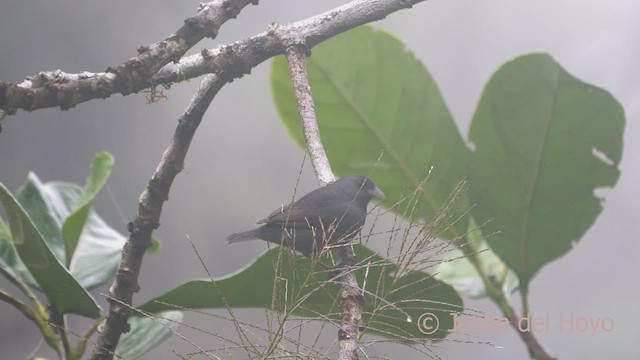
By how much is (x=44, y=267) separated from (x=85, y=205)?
0.15 metres

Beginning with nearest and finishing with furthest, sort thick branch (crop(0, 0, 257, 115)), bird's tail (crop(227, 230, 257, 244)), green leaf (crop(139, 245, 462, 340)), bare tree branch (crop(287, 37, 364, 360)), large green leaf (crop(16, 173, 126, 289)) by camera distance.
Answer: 1. thick branch (crop(0, 0, 257, 115))
2. bare tree branch (crop(287, 37, 364, 360))
3. green leaf (crop(139, 245, 462, 340))
4. bird's tail (crop(227, 230, 257, 244))
5. large green leaf (crop(16, 173, 126, 289))

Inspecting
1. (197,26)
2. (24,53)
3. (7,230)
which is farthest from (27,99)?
(24,53)

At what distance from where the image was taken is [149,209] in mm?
763

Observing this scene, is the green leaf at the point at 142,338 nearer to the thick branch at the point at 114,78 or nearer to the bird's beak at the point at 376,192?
the bird's beak at the point at 376,192

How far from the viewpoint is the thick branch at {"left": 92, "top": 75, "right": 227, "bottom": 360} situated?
74 cm

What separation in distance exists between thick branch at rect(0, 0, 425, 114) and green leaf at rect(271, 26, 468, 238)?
0.24m

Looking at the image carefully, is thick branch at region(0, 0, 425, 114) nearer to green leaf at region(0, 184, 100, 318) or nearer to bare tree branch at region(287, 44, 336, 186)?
bare tree branch at region(287, 44, 336, 186)

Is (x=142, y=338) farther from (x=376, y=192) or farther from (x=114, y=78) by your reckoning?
(x=114, y=78)

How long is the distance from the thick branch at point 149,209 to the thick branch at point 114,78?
0.27 feet

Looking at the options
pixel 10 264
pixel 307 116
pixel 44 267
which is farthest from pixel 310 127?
pixel 10 264

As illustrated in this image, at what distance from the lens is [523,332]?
853 mm

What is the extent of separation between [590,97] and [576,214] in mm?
150

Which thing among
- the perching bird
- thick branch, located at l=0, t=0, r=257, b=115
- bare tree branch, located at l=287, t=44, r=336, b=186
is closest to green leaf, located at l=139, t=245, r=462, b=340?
the perching bird

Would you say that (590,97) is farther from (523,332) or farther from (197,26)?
(197,26)
